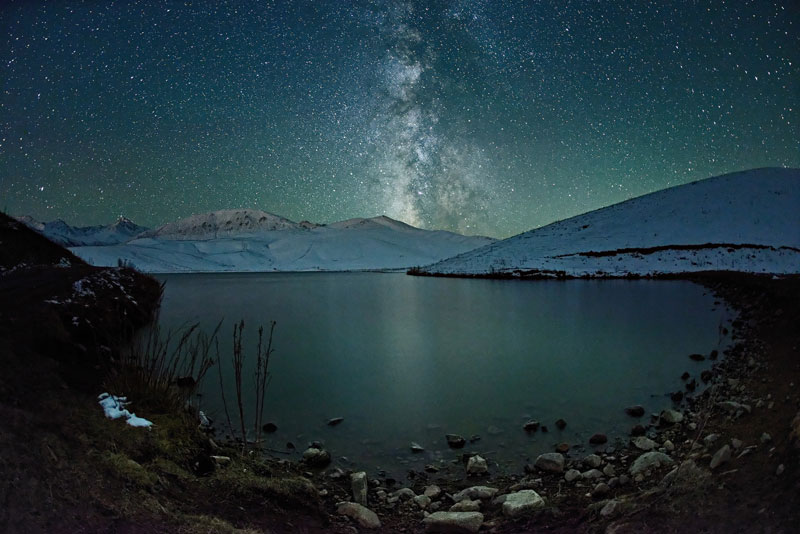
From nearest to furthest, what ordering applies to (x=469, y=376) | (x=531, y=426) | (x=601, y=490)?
1. (x=601, y=490)
2. (x=531, y=426)
3. (x=469, y=376)

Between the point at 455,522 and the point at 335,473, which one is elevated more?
the point at 455,522

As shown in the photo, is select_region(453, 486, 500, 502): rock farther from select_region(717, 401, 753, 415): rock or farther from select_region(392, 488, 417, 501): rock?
select_region(717, 401, 753, 415): rock

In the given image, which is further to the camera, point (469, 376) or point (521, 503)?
point (469, 376)

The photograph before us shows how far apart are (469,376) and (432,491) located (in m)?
6.42

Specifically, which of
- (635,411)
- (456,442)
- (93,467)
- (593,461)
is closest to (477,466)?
(456,442)

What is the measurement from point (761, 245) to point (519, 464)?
69.3 metres

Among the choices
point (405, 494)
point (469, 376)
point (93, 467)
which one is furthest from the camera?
point (469, 376)

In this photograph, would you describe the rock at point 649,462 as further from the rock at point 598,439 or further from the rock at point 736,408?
the rock at point 736,408

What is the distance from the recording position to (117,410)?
5.24m

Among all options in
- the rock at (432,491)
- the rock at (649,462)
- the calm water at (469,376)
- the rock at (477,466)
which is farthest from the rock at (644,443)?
the rock at (432,491)

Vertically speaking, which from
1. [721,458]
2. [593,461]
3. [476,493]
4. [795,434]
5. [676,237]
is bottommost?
[476,493]

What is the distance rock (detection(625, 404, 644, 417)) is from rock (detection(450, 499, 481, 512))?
461cm

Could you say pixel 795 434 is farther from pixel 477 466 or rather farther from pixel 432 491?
pixel 432 491

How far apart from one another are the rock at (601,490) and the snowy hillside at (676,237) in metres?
54.6
